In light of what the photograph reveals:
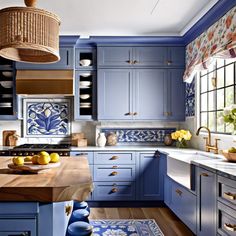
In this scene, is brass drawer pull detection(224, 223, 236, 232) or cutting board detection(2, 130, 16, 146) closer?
brass drawer pull detection(224, 223, 236, 232)

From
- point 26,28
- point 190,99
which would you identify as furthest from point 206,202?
point 190,99

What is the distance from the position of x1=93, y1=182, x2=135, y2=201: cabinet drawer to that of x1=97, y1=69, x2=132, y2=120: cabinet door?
3.21ft

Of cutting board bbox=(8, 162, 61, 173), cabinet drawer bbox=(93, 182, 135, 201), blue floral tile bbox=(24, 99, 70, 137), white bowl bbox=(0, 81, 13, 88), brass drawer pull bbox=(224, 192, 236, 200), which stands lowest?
cabinet drawer bbox=(93, 182, 135, 201)

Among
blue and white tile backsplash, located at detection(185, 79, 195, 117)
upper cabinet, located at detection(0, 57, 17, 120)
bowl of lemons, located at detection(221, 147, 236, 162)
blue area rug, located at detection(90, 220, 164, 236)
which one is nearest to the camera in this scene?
bowl of lemons, located at detection(221, 147, 236, 162)

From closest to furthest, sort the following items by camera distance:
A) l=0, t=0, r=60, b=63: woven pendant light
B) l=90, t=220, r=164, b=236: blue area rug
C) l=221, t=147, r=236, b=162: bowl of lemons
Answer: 1. l=0, t=0, r=60, b=63: woven pendant light
2. l=221, t=147, r=236, b=162: bowl of lemons
3. l=90, t=220, r=164, b=236: blue area rug

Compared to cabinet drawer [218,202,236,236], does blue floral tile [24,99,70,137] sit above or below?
above

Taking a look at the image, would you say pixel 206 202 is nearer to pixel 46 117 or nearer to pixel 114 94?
pixel 114 94

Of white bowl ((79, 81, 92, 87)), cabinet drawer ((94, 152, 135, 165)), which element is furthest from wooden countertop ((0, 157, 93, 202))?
white bowl ((79, 81, 92, 87))

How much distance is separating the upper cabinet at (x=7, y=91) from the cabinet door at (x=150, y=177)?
2.04m

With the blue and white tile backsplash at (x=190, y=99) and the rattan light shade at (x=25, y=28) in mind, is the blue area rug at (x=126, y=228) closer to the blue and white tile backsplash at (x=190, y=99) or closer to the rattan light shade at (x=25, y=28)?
the blue and white tile backsplash at (x=190, y=99)

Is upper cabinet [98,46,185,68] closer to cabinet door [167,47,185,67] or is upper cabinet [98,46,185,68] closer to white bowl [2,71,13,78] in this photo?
cabinet door [167,47,185,67]

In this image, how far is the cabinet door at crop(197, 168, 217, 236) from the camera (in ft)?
7.94

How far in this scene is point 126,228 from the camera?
3.38 metres

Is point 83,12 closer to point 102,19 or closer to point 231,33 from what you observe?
point 102,19
